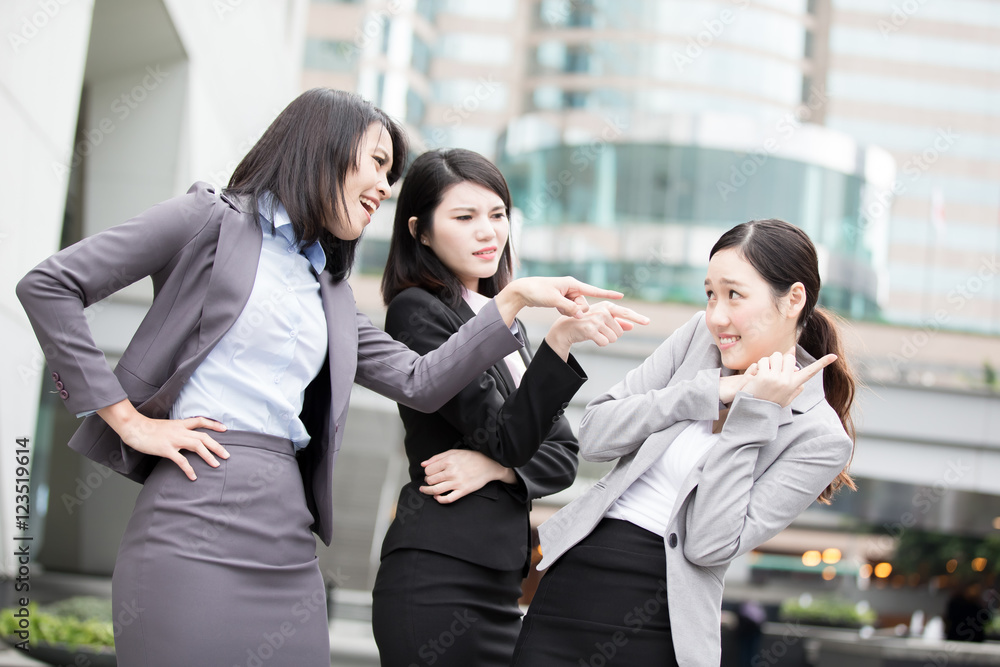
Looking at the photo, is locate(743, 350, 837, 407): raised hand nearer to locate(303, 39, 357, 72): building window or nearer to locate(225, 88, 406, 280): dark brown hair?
locate(225, 88, 406, 280): dark brown hair

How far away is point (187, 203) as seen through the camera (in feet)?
6.79

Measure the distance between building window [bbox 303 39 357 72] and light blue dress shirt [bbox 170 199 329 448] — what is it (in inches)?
1304

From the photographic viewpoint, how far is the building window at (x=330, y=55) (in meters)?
33.8

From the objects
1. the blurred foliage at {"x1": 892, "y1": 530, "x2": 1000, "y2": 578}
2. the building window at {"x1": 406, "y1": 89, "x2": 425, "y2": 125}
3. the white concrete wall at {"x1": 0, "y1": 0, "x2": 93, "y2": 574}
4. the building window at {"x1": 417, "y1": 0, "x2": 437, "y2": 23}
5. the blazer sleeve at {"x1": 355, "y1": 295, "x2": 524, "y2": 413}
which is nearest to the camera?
the blazer sleeve at {"x1": 355, "y1": 295, "x2": 524, "y2": 413}

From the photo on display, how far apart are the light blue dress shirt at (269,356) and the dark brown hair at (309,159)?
52 mm

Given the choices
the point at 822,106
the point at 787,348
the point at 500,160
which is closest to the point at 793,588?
the point at 500,160

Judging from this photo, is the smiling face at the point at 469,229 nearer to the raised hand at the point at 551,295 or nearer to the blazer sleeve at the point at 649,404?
the raised hand at the point at 551,295

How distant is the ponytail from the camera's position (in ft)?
7.93

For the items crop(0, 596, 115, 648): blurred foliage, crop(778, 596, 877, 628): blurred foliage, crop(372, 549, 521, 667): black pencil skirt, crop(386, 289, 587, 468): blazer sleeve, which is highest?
crop(386, 289, 587, 468): blazer sleeve

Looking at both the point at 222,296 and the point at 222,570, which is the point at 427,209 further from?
the point at 222,570

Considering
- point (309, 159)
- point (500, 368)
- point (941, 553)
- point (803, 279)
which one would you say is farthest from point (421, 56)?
point (803, 279)

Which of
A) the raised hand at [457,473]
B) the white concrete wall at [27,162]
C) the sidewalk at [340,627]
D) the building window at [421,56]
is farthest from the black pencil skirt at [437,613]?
the building window at [421,56]

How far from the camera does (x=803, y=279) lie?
229cm

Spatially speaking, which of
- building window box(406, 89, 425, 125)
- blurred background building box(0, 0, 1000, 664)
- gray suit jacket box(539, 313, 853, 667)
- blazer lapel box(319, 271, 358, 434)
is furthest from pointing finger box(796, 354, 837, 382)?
building window box(406, 89, 425, 125)
